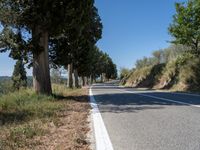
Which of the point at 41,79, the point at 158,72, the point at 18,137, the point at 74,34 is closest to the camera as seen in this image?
the point at 18,137

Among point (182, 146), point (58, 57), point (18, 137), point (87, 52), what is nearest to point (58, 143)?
point (18, 137)

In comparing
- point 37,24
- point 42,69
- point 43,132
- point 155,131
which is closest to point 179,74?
point 42,69

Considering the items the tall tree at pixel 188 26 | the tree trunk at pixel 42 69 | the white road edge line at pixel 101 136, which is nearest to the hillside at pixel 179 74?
the tall tree at pixel 188 26

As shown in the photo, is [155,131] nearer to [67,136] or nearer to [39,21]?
[67,136]

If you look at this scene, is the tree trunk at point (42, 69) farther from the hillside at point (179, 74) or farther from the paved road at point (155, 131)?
the hillside at point (179, 74)

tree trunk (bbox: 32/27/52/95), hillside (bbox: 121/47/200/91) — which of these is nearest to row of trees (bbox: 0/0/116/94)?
tree trunk (bbox: 32/27/52/95)

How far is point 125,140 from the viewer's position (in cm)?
715

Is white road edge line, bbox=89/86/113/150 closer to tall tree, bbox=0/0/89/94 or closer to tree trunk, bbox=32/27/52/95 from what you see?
tall tree, bbox=0/0/89/94

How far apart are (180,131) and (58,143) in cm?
267

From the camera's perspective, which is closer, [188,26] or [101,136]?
[101,136]

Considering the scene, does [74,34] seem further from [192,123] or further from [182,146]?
[182,146]

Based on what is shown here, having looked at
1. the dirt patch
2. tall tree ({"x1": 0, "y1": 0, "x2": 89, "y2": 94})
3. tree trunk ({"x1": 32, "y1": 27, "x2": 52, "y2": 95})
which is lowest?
the dirt patch

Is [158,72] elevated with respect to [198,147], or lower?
elevated

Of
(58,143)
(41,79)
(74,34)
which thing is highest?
(74,34)
